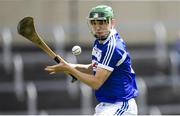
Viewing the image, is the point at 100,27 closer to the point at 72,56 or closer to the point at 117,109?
the point at 117,109

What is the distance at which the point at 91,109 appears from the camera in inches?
528

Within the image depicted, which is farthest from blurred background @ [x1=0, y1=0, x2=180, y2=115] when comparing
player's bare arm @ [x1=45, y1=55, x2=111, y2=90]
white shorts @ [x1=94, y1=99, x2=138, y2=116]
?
player's bare arm @ [x1=45, y1=55, x2=111, y2=90]

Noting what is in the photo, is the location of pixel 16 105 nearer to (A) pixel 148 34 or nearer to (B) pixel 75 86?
(B) pixel 75 86

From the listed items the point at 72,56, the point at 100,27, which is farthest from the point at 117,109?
the point at 72,56

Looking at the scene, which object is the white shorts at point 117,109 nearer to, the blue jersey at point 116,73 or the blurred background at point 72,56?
the blue jersey at point 116,73

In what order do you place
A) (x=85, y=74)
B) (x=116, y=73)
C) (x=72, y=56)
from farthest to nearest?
(x=72, y=56), (x=116, y=73), (x=85, y=74)

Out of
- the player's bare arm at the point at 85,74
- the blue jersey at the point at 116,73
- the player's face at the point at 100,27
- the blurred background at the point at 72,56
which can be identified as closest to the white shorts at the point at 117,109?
the blue jersey at the point at 116,73

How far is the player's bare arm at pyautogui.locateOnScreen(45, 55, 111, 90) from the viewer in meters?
7.56

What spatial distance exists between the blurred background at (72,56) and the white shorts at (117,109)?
5274 mm

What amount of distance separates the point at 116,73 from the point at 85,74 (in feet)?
1.23

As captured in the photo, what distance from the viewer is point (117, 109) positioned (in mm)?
7863

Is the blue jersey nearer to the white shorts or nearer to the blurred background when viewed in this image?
the white shorts

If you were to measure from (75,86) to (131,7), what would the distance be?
3.84m

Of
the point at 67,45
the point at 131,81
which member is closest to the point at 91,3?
the point at 67,45
